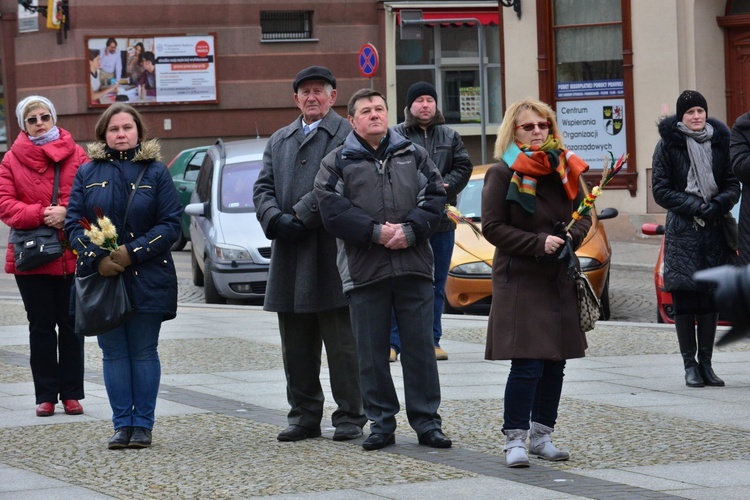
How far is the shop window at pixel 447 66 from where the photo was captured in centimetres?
3397

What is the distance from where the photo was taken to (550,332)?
6562 mm

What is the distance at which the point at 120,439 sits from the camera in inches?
283

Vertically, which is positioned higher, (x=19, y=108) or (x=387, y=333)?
(x=19, y=108)

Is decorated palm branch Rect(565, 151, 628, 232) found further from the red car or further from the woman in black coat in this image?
the red car

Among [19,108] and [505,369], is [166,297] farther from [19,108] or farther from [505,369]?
[505,369]

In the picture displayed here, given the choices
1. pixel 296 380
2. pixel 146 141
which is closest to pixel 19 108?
pixel 146 141

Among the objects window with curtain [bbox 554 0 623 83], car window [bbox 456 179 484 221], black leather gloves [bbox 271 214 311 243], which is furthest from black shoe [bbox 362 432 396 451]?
window with curtain [bbox 554 0 623 83]

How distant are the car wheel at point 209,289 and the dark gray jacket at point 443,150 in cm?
540

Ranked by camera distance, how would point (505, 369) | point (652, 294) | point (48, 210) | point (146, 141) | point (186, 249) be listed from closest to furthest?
point (146, 141)
point (48, 210)
point (505, 369)
point (652, 294)
point (186, 249)

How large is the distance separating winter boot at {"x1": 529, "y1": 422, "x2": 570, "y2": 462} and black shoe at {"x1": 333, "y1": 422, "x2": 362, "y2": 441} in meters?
1.03

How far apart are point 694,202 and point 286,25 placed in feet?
84.4

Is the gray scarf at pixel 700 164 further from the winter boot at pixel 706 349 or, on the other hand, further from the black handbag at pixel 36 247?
the black handbag at pixel 36 247

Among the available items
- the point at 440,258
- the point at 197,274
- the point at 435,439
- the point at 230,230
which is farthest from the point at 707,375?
the point at 197,274

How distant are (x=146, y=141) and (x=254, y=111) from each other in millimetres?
25626
